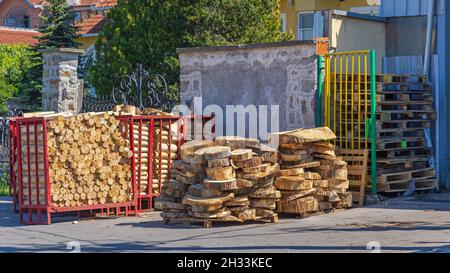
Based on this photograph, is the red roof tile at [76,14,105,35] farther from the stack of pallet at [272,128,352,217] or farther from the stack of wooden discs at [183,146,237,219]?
the stack of wooden discs at [183,146,237,219]

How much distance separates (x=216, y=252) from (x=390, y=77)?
6488 millimetres

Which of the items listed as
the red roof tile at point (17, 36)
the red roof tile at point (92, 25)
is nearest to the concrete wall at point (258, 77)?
the red roof tile at point (92, 25)

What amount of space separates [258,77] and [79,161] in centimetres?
439

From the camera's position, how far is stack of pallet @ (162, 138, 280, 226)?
14.6 m

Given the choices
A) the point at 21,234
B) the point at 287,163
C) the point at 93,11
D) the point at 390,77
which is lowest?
the point at 21,234

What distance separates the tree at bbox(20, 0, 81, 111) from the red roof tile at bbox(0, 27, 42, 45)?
717 inches

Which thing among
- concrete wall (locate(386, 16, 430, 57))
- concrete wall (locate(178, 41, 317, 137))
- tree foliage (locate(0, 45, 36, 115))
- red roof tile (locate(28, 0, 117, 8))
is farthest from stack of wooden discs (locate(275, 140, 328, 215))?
red roof tile (locate(28, 0, 117, 8))

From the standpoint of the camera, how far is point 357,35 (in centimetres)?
1973

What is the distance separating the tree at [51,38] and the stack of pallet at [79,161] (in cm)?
1759

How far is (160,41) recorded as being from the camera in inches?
998

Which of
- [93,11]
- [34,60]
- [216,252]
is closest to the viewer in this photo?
[216,252]

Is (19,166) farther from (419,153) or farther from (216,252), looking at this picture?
(419,153)

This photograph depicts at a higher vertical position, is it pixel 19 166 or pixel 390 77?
pixel 390 77
